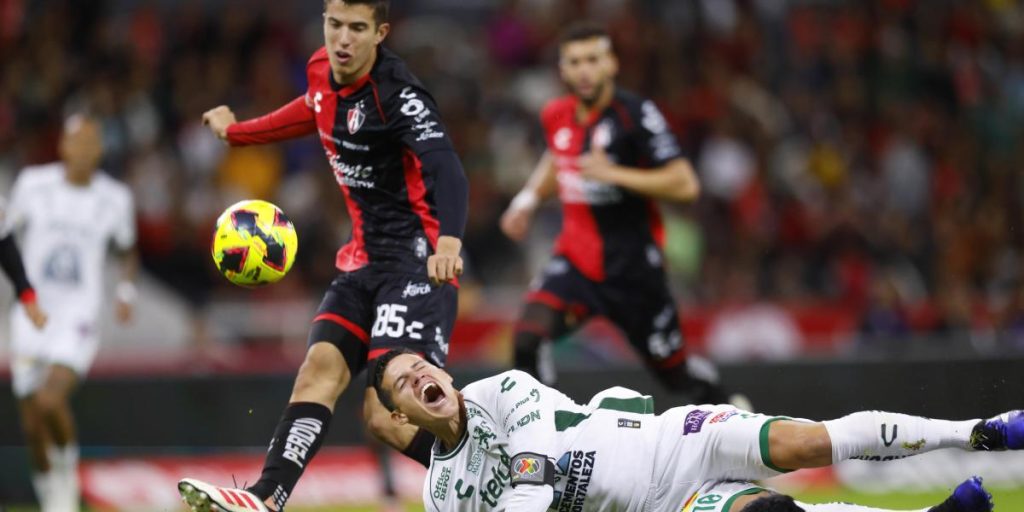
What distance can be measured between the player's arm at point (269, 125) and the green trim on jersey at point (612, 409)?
210cm

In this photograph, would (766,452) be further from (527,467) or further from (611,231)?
(611,231)

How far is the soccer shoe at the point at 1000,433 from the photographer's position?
5.66 m

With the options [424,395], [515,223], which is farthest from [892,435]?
[515,223]

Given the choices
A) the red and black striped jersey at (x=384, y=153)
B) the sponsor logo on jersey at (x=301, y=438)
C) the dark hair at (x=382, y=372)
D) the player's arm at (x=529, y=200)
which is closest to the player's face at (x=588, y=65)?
the player's arm at (x=529, y=200)

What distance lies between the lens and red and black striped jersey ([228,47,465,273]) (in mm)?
6852

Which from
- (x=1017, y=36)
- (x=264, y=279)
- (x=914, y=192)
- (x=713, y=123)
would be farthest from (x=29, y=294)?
(x=1017, y=36)

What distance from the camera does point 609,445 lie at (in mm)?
6227

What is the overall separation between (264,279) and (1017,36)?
13727 mm

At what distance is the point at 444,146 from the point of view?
269 inches

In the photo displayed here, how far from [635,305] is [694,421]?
3.18 m

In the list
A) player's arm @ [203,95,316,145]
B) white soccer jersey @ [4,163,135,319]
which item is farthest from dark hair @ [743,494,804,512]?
white soccer jersey @ [4,163,135,319]

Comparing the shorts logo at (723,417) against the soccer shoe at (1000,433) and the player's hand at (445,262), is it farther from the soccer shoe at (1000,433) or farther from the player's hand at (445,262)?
the player's hand at (445,262)

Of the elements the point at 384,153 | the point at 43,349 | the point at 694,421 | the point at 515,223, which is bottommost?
the point at 43,349

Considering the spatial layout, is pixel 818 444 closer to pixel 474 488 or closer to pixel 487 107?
pixel 474 488
